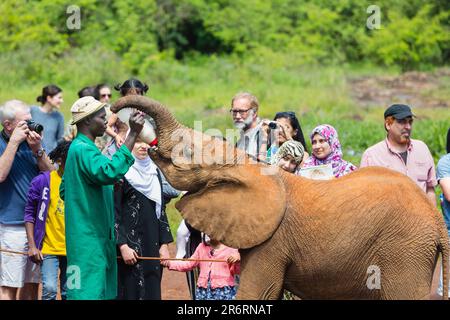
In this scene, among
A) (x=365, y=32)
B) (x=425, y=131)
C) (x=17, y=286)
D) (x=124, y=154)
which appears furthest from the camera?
(x=365, y=32)

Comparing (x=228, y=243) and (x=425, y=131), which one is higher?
(x=425, y=131)

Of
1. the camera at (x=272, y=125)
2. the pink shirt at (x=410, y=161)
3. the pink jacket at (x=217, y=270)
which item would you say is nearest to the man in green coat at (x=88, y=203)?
the pink jacket at (x=217, y=270)

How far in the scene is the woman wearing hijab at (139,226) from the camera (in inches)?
305

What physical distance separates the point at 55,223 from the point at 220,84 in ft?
49.2

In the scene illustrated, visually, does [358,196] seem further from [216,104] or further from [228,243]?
[216,104]

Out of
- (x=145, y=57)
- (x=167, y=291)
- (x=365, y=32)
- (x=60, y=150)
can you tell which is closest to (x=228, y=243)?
(x=60, y=150)

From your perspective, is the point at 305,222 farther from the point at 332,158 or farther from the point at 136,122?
the point at 332,158

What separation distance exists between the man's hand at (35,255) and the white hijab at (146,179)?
3.41 feet

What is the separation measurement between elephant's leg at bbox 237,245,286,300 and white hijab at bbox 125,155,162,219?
1390mm

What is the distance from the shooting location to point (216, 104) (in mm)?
20594

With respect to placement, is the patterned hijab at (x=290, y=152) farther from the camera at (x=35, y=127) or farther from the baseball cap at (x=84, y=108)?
the camera at (x=35, y=127)

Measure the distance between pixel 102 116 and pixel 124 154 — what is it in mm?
417

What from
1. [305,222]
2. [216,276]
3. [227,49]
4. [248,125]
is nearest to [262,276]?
[305,222]

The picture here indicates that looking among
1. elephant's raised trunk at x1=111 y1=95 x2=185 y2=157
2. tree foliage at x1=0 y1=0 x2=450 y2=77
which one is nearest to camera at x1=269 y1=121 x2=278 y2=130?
elephant's raised trunk at x1=111 y1=95 x2=185 y2=157
